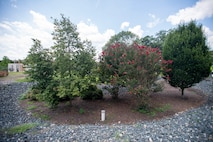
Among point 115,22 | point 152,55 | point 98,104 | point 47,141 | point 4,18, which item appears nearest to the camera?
point 47,141

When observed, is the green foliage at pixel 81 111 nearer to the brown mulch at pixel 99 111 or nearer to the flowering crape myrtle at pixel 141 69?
the brown mulch at pixel 99 111

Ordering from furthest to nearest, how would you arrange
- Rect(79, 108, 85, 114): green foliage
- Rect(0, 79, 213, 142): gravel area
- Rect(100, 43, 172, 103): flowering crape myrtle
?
Rect(79, 108, 85, 114): green foliage
Rect(100, 43, 172, 103): flowering crape myrtle
Rect(0, 79, 213, 142): gravel area

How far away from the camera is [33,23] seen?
5426mm

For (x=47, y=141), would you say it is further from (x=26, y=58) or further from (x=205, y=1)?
(x=205, y=1)

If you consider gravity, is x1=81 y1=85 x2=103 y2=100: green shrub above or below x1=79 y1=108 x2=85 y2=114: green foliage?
above

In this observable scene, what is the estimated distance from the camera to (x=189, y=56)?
5.68 m

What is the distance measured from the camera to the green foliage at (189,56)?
5.63 metres

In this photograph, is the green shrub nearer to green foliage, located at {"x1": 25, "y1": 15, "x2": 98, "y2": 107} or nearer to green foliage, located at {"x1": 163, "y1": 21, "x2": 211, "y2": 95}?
green foliage, located at {"x1": 25, "y1": 15, "x2": 98, "y2": 107}

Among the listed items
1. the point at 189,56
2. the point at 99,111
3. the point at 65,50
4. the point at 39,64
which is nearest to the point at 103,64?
the point at 65,50

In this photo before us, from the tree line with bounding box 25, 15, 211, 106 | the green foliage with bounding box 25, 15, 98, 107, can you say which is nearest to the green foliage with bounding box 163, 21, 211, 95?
the tree line with bounding box 25, 15, 211, 106

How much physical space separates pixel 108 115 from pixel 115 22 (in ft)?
22.4

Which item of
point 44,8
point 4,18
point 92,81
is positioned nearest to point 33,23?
point 44,8

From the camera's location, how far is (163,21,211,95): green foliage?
563 cm

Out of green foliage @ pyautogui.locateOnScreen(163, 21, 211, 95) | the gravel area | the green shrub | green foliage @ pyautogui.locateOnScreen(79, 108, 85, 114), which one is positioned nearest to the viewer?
the gravel area
